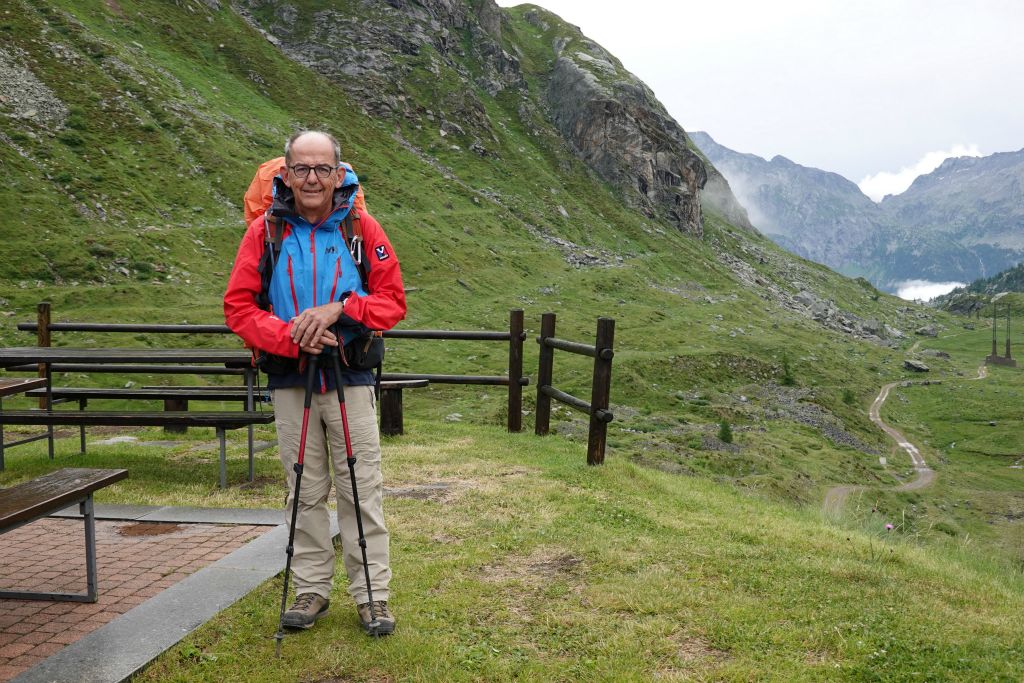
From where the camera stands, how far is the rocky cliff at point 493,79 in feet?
247

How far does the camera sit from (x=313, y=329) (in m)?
4.65

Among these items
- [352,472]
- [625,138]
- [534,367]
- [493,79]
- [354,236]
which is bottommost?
[534,367]

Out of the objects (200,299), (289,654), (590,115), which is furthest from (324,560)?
(590,115)

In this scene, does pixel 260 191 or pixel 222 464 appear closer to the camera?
pixel 260 191

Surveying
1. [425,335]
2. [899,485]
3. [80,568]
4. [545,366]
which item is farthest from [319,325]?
[899,485]

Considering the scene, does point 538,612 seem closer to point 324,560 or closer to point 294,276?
point 324,560

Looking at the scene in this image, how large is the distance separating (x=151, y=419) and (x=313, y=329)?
5.27 meters

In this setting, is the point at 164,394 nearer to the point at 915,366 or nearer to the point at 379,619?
the point at 379,619

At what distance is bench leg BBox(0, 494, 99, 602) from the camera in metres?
5.40

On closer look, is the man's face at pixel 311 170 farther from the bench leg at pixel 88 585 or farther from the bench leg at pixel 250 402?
the bench leg at pixel 250 402

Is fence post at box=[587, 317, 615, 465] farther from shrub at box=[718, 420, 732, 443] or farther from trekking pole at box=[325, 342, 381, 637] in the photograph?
shrub at box=[718, 420, 732, 443]

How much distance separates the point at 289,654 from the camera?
4.75 meters

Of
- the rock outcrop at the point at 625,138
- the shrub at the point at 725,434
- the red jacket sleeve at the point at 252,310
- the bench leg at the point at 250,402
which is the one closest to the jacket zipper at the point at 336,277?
the red jacket sleeve at the point at 252,310

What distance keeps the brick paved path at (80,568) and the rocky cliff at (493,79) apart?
68.0 meters
